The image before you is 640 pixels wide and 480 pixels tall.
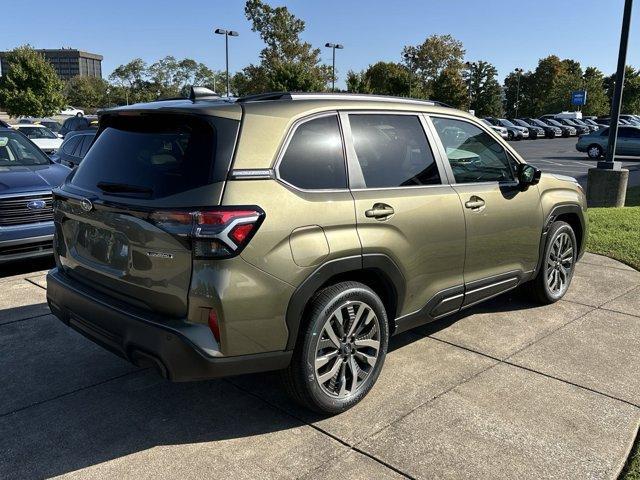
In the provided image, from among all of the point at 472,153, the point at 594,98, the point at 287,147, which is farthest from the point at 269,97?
the point at 594,98

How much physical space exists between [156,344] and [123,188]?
0.88m

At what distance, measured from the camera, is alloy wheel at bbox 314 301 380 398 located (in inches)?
126

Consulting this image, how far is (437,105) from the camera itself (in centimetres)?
415

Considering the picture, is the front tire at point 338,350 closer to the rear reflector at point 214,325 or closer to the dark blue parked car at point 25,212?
the rear reflector at point 214,325

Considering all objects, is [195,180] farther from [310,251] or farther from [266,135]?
[310,251]

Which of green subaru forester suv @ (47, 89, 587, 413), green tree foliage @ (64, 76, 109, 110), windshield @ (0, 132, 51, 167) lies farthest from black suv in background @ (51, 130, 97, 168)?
green tree foliage @ (64, 76, 109, 110)

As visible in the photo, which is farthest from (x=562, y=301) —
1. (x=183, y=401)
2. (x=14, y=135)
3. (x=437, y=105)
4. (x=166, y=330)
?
(x=14, y=135)

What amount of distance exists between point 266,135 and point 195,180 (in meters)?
0.45

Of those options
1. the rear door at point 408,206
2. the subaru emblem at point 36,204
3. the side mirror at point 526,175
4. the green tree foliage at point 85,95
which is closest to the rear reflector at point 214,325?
the rear door at point 408,206

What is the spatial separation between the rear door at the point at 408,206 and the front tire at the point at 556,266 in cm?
140

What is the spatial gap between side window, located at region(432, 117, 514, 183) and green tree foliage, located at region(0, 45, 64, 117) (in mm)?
42014

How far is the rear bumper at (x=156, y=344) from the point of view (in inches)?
107

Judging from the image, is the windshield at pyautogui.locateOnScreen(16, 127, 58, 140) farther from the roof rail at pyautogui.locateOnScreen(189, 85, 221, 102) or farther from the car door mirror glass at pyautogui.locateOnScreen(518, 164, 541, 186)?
the car door mirror glass at pyautogui.locateOnScreen(518, 164, 541, 186)

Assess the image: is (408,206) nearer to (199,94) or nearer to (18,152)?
(199,94)
